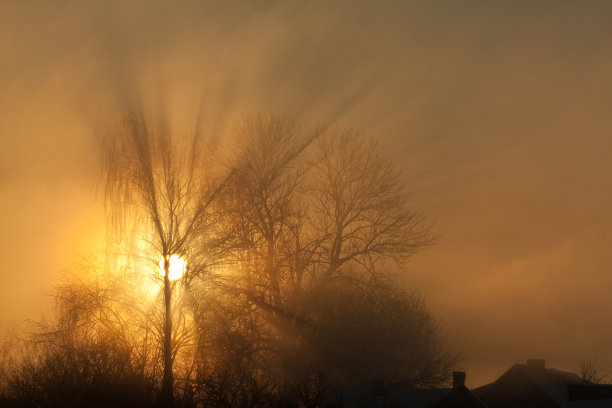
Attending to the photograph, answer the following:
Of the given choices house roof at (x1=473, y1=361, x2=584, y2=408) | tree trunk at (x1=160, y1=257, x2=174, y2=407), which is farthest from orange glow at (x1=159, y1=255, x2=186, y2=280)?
house roof at (x1=473, y1=361, x2=584, y2=408)

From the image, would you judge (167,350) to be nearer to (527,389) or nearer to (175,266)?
(175,266)

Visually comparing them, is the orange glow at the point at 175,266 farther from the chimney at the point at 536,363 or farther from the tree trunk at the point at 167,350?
the chimney at the point at 536,363

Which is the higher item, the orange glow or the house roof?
the orange glow

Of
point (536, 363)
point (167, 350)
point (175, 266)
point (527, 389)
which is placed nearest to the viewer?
point (167, 350)

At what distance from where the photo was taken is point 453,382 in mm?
46812

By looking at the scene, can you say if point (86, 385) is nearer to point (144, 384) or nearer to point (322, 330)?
point (144, 384)

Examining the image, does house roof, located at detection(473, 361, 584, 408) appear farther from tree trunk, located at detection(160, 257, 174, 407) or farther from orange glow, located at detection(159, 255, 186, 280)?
tree trunk, located at detection(160, 257, 174, 407)

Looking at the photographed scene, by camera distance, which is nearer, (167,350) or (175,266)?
(167,350)

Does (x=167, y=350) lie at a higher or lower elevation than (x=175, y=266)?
lower

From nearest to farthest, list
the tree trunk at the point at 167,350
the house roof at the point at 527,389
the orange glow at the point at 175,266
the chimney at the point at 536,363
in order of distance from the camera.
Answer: the tree trunk at the point at 167,350 < the orange glow at the point at 175,266 < the house roof at the point at 527,389 < the chimney at the point at 536,363

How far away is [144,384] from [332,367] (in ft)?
52.2

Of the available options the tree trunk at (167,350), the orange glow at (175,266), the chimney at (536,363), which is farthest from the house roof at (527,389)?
the tree trunk at (167,350)

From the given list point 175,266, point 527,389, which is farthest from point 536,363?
point 175,266

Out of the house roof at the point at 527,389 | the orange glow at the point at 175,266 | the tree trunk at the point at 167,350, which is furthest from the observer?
the house roof at the point at 527,389
